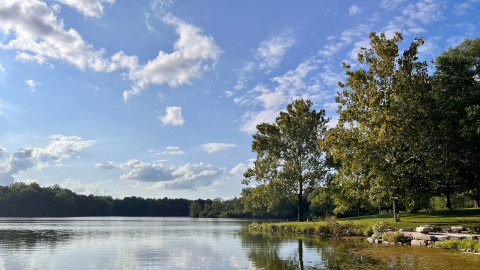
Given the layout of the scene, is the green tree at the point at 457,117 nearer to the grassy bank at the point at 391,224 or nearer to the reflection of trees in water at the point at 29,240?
the grassy bank at the point at 391,224

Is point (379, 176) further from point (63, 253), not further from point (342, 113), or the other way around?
point (63, 253)

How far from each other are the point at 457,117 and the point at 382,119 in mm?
11483

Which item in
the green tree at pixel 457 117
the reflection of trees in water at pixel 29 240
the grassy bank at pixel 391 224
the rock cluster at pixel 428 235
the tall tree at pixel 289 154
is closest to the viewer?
the rock cluster at pixel 428 235

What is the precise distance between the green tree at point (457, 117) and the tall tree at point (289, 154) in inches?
722

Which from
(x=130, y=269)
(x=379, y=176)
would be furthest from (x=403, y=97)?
(x=130, y=269)

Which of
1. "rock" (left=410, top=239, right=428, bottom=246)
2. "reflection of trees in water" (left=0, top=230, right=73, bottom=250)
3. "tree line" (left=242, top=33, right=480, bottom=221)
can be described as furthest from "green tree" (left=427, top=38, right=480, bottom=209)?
"reflection of trees in water" (left=0, top=230, right=73, bottom=250)

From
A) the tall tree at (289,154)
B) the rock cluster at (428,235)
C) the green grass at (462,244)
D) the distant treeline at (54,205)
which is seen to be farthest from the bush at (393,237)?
the distant treeline at (54,205)

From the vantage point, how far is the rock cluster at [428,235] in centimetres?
2603

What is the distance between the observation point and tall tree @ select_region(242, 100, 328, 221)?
183ft

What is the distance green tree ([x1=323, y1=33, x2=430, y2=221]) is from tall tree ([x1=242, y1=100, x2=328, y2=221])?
52.8 feet

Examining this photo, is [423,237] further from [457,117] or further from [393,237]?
[457,117]

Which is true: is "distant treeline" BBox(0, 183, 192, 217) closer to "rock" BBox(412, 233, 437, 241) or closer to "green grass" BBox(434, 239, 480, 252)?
"rock" BBox(412, 233, 437, 241)

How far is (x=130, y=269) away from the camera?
17.8 metres

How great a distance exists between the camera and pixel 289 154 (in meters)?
57.2
